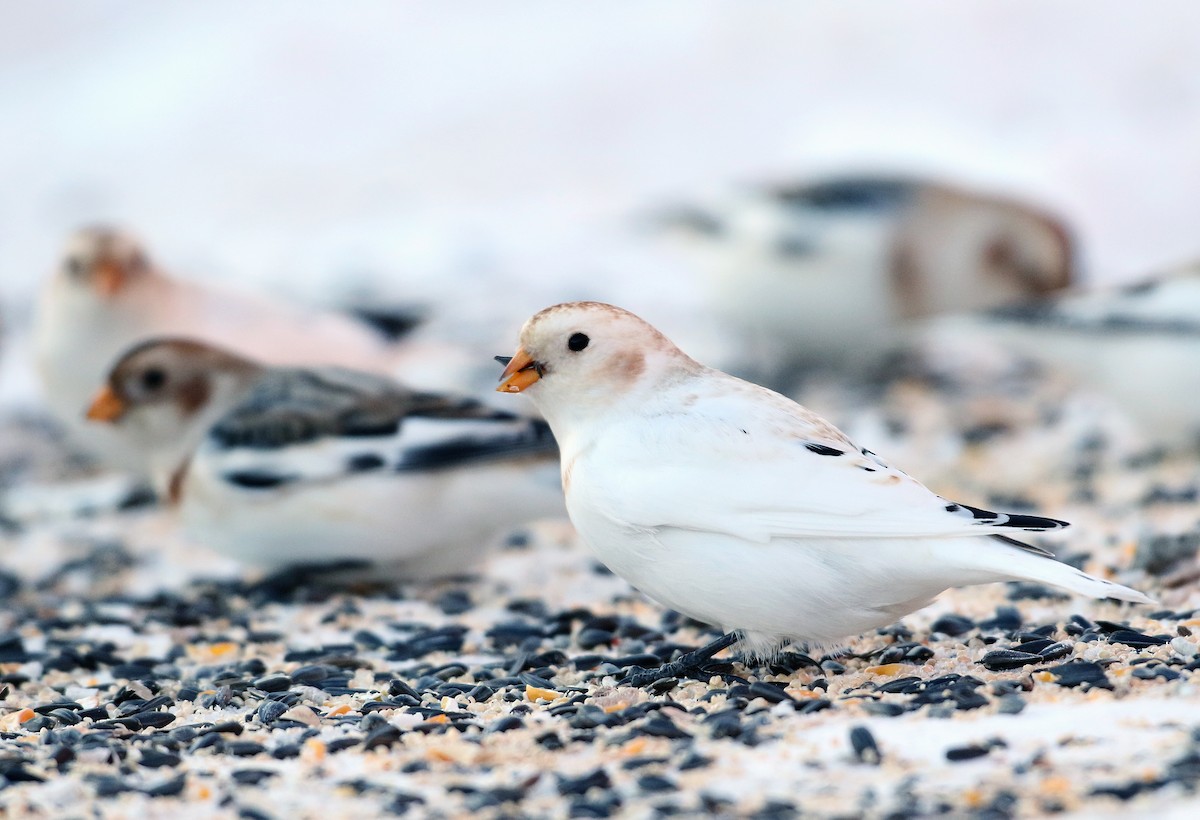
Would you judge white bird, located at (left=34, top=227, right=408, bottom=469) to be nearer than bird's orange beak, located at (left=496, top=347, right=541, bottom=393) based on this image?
No

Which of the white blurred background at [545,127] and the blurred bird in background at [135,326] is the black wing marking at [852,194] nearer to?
the white blurred background at [545,127]

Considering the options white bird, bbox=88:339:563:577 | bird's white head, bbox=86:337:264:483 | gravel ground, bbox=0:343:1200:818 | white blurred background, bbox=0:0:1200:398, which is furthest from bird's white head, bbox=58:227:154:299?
white blurred background, bbox=0:0:1200:398

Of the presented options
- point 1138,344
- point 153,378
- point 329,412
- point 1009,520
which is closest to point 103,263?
point 153,378

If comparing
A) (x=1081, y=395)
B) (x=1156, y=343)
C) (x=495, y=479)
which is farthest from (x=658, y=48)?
(x=495, y=479)

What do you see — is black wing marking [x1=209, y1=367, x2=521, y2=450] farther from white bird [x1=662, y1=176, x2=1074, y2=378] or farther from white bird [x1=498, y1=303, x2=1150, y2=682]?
white bird [x1=662, y1=176, x2=1074, y2=378]

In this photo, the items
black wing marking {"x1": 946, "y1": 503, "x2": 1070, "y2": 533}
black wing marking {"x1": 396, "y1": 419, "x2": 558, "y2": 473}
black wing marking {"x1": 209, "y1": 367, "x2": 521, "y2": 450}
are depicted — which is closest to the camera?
black wing marking {"x1": 946, "y1": 503, "x2": 1070, "y2": 533}

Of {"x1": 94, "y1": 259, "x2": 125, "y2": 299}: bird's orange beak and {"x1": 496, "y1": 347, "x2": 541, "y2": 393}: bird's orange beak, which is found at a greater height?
{"x1": 94, "y1": 259, "x2": 125, "y2": 299}: bird's orange beak

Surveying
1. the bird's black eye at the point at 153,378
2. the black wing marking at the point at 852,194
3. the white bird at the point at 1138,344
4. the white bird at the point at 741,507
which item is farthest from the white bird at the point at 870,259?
the white bird at the point at 741,507
